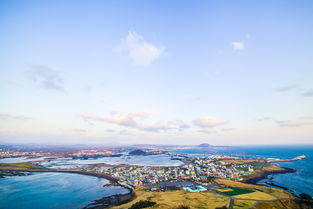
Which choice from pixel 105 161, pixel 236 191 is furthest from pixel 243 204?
pixel 105 161

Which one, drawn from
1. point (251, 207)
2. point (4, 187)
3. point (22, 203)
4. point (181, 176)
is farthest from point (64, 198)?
point (251, 207)

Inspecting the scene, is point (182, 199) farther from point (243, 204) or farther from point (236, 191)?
point (236, 191)

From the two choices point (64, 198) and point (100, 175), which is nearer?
point (64, 198)

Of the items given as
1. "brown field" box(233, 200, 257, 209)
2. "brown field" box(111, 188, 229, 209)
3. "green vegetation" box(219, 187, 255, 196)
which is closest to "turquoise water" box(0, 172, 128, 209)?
"brown field" box(111, 188, 229, 209)

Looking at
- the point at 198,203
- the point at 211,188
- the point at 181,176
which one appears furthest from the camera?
the point at 181,176

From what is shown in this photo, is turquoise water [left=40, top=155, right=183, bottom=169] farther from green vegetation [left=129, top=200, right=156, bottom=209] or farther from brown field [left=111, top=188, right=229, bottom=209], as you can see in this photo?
green vegetation [left=129, top=200, right=156, bottom=209]

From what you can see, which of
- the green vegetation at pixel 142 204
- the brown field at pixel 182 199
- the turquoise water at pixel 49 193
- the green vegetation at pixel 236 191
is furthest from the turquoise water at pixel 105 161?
the green vegetation at pixel 142 204

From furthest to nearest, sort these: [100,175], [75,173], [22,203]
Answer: [75,173]
[100,175]
[22,203]

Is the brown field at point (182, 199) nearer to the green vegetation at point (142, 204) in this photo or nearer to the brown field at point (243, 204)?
the green vegetation at point (142, 204)

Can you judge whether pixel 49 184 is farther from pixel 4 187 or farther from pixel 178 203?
pixel 178 203
